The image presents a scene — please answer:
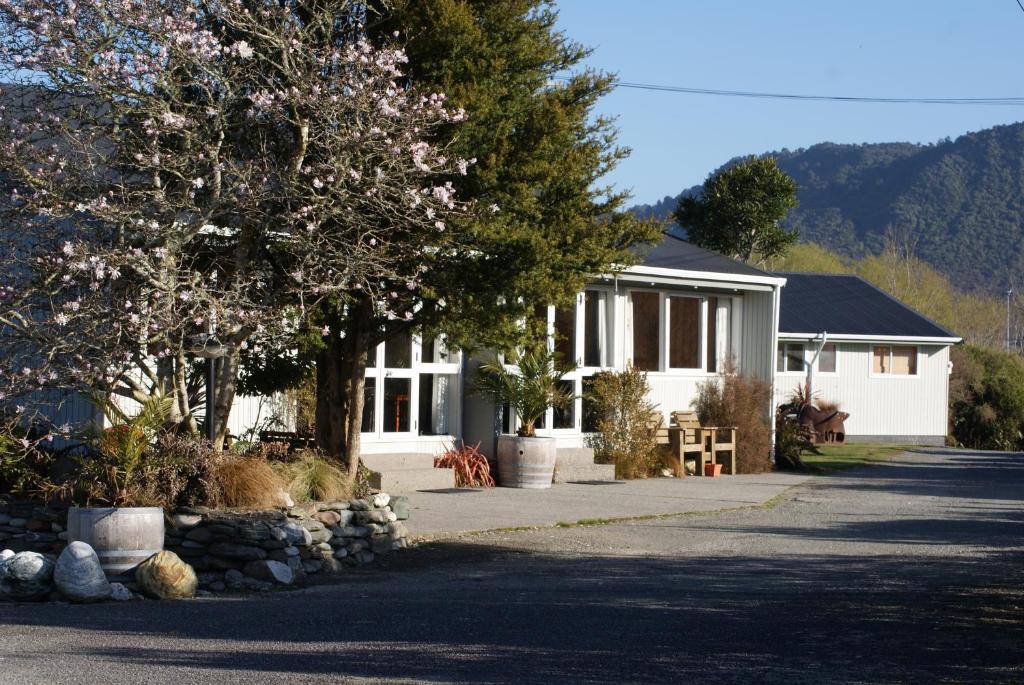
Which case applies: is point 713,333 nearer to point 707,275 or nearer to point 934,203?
point 707,275

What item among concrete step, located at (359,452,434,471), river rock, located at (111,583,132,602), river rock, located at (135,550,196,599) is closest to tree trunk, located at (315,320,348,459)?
concrete step, located at (359,452,434,471)

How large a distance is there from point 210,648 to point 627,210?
25.0 ft

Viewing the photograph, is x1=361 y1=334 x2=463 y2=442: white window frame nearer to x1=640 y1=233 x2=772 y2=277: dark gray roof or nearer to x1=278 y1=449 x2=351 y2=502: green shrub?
x1=278 y1=449 x2=351 y2=502: green shrub

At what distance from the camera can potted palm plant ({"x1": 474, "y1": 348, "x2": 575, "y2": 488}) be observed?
17562 millimetres

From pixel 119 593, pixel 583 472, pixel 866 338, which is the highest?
pixel 866 338

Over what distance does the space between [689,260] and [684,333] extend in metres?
1.30

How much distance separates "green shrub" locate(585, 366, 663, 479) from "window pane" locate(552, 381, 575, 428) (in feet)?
1.05

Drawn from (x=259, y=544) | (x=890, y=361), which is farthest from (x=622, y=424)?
(x=890, y=361)

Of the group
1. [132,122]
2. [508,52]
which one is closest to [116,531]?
[132,122]

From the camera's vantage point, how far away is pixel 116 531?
33.7 feet

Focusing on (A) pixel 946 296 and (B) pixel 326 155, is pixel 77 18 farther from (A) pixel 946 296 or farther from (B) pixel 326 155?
(A) pixel 946 296

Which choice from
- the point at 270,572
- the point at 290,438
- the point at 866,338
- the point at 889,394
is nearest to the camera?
the point at 270,572

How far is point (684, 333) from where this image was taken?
22312 mm

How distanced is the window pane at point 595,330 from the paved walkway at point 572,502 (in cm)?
221
